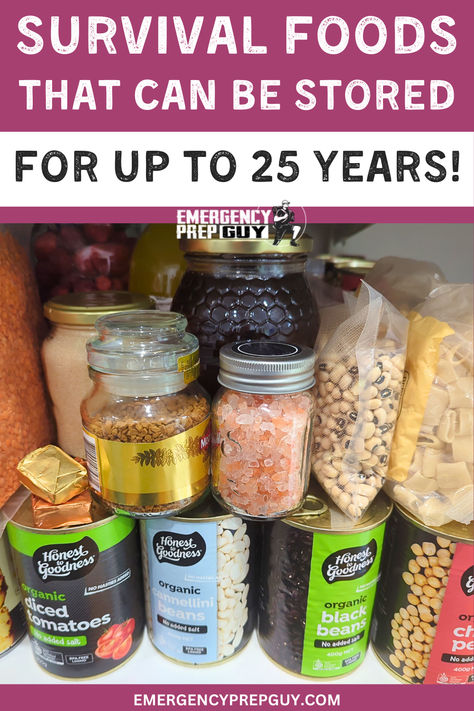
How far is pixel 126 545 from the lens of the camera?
65 cm

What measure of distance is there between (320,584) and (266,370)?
31 cm

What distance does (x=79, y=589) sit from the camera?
0.63 m

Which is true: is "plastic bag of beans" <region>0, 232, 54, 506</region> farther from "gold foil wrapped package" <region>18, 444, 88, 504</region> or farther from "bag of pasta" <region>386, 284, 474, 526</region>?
"bag of pasta" <region>386, 284, 474, 526</region>

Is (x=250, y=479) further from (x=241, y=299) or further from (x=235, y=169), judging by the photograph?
(x=235, y=169)

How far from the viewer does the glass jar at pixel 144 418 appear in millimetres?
557

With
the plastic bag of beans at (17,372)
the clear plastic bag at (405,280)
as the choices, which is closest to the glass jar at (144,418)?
the plastic bag of beans at (17,372)

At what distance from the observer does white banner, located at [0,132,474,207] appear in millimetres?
458

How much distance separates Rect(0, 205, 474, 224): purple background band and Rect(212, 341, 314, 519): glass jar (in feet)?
0.52

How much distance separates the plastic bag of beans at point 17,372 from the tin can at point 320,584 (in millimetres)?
342

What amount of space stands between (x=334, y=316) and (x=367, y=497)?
237mm
